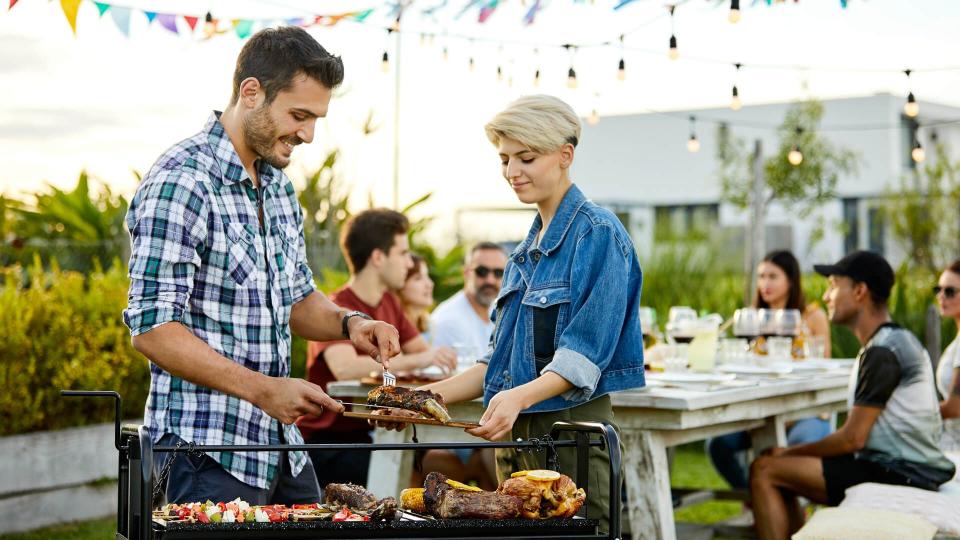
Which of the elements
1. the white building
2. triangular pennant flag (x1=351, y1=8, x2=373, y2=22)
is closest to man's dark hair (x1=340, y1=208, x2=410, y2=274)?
triangular pennant flag (x1=351, y1=8, x2=373, y2=22)

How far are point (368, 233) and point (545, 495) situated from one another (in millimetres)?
3549

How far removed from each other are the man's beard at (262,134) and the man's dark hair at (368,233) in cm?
278

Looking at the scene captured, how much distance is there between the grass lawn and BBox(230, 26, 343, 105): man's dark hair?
4292 millimetres

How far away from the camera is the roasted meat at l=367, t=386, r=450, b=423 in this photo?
2811mm

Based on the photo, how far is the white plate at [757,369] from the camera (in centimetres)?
587

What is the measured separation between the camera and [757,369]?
593cm

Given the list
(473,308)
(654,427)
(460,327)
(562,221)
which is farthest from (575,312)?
(473,308)

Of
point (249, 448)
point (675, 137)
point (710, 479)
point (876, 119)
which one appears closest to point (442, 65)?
point (710, 479)

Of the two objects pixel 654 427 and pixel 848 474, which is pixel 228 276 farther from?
pixel 848 474

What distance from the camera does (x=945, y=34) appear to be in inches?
347

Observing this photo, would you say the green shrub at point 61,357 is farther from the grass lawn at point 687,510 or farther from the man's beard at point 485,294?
the man's beard at point 485,294

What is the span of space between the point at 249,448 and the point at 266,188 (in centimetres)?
98

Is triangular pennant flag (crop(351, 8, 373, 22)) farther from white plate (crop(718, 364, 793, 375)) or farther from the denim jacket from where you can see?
the denim jacket

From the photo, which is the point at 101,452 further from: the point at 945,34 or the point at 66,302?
the point at 945,34
